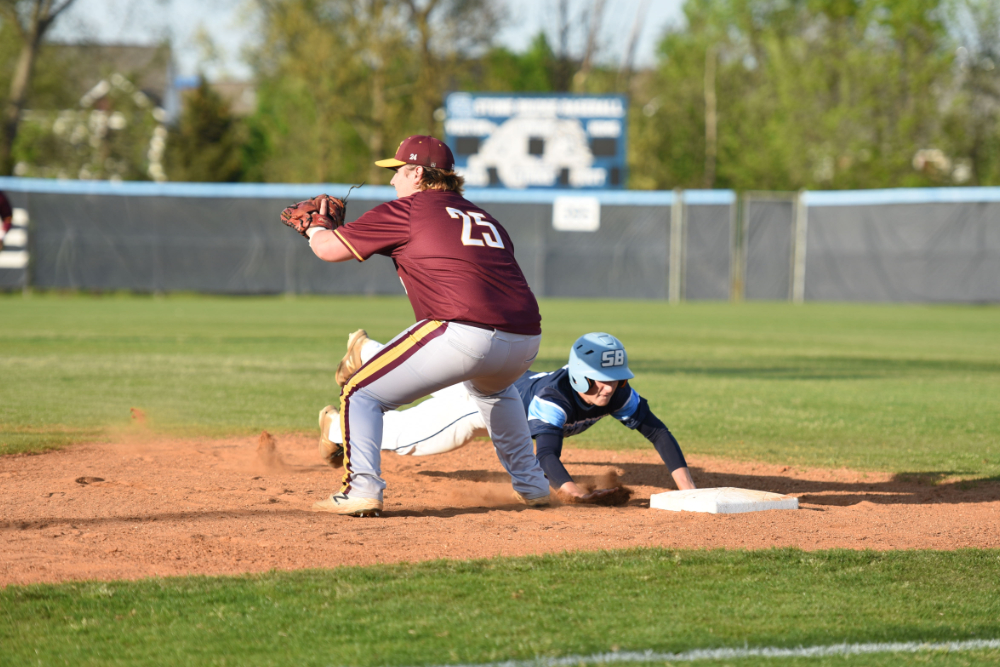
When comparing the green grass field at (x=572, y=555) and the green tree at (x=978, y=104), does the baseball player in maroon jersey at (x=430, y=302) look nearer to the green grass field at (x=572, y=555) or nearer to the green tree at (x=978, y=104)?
the green grass field at (x=572, y=555)

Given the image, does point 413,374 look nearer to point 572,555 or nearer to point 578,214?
point 572,555

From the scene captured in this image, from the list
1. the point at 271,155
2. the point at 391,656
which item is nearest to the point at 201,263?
the point at 391,656

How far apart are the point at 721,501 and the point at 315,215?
7.09 feet

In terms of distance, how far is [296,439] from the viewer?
21.5 ft

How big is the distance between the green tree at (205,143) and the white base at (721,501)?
35.0 metres

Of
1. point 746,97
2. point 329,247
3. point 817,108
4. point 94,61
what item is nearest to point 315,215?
Result: point 329,247

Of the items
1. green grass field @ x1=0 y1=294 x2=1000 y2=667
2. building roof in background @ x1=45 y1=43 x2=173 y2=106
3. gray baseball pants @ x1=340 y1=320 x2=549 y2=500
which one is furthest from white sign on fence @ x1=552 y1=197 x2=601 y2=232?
gray baseball pants @ x1=340 y1=320 x2=549 y2=500

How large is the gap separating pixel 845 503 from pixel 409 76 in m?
36.4

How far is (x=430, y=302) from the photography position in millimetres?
4094

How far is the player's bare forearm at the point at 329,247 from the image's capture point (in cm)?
404

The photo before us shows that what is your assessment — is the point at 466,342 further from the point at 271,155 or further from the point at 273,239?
the point at 271,155

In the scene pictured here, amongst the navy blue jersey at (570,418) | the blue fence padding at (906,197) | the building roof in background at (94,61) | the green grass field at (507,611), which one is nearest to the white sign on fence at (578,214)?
the blue fence padding at (906,197)

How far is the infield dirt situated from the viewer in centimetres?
355

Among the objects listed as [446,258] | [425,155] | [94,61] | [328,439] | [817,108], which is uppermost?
[94,61]
